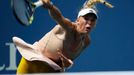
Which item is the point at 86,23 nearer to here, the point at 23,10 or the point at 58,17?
the point at 58,17

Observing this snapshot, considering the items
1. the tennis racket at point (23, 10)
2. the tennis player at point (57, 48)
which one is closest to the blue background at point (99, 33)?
the tennis player at point (57, 48)

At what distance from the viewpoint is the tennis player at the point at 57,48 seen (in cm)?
215

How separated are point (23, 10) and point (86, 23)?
46cm

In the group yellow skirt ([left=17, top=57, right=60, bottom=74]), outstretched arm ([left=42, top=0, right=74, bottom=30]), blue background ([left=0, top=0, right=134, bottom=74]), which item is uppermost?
blue background ([left=0, top=0, right=134, bottom=74])

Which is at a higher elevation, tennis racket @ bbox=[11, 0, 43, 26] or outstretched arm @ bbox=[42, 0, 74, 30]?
outstretched arm @ bbox=[42, 0, 74, 30]

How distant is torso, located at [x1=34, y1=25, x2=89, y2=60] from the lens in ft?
7.15

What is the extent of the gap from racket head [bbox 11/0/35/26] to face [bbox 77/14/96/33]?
0.40m

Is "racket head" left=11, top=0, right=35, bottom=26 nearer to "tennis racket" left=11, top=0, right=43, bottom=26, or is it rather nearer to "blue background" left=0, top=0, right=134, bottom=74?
"tennis racket" left=11, top=0, right=43, bottom=26

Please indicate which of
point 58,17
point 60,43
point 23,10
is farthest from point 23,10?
point 60,43

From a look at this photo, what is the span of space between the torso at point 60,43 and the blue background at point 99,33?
2.22ft

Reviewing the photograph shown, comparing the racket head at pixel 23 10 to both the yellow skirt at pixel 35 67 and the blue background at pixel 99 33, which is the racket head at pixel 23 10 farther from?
the blue background at pixel 99 33

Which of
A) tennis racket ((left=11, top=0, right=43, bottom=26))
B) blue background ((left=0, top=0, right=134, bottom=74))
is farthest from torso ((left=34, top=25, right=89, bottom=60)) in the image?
blue background ((left=0, top=0, right=134, bottom=74))

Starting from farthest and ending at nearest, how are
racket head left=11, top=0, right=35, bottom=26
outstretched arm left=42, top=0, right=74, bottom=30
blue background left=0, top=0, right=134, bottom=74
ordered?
blue background left=0, top=0, right=134, bottom=74 < outstretched arm left=42, top=0, right=74, bottom=30 < racket head left=11, top=0, right=35, bottom=26

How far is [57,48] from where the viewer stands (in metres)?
2.18
